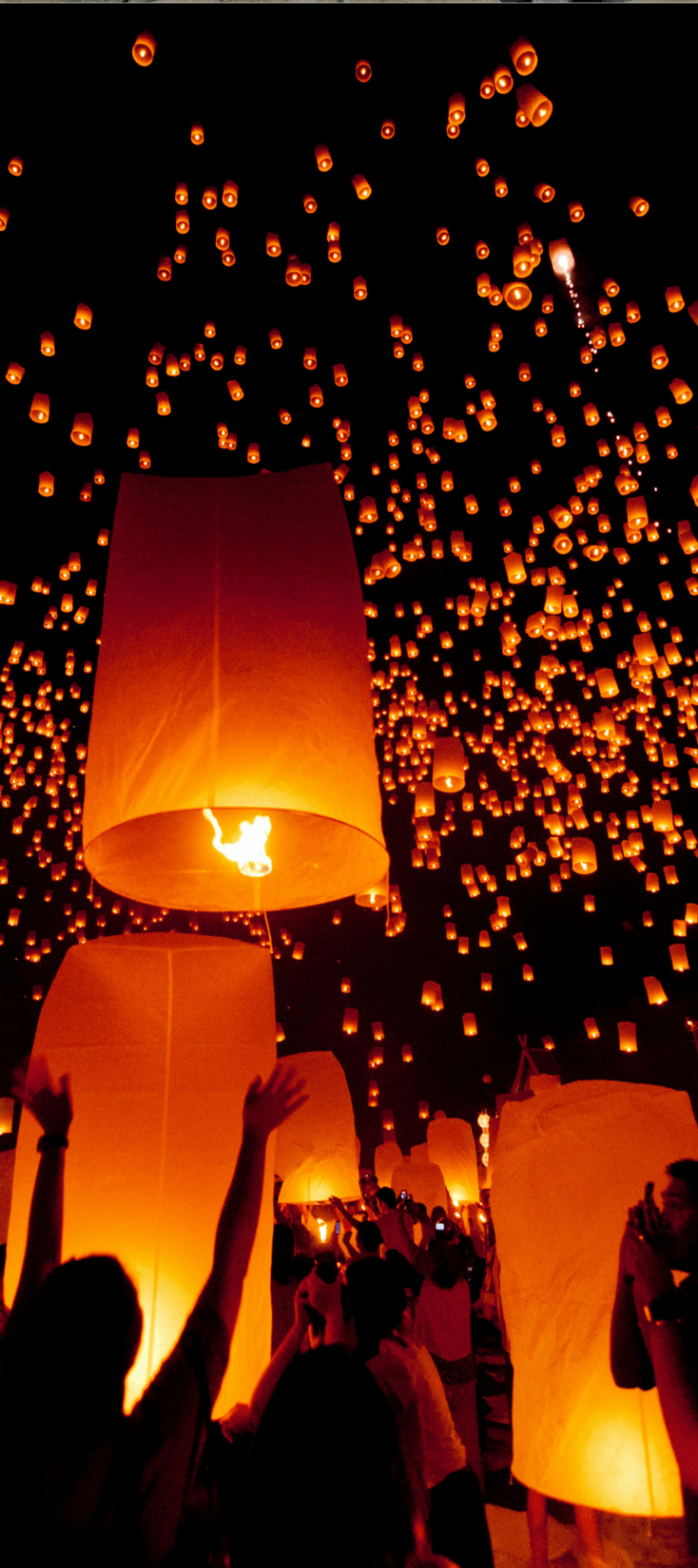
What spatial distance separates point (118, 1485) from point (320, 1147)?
5153 millimetres

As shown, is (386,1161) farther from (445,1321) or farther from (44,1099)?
(44,1099)

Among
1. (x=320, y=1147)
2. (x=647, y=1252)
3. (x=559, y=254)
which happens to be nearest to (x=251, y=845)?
(x=647, y=1252)

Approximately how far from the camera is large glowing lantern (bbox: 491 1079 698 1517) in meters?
2.28

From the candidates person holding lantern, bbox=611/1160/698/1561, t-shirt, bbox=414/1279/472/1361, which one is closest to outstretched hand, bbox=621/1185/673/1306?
person holding lantern, bbox=611/1160/698/1561

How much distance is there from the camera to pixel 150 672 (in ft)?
5.56

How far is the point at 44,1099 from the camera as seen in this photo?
5.71 ft

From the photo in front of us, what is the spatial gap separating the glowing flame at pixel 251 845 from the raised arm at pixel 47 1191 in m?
0.54

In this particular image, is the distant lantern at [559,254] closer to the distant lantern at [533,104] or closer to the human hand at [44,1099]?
the distant lantern at [533,104]

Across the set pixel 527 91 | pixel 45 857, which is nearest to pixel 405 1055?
pixel 45 857

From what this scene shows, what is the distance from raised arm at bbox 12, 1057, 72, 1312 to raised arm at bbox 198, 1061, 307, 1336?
0.31 metres

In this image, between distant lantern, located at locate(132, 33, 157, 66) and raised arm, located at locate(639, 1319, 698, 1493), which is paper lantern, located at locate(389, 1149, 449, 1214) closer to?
raised arm, located at locate(639, 1319, 698, 1493)

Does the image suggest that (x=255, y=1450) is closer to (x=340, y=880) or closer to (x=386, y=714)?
(x=340, y=880)

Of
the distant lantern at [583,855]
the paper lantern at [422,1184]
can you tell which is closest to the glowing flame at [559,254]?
the distant lantern at [583,855]

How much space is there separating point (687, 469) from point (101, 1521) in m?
6.50
